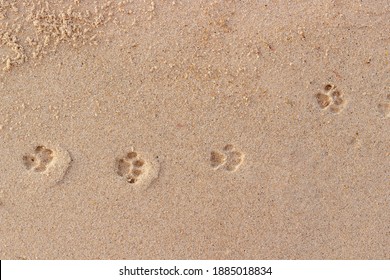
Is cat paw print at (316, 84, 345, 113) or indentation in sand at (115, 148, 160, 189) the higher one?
cat paw print at (316, 84, 345, 113)

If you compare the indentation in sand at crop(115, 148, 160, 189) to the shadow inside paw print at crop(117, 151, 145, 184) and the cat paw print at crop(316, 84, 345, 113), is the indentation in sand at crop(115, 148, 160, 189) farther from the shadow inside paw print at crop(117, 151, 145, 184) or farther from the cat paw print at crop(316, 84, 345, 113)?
the cat paw print at crop(316, 84, 345, 113)

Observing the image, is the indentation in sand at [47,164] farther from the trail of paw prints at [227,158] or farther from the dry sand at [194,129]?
the trail of paw prints at [227,158]

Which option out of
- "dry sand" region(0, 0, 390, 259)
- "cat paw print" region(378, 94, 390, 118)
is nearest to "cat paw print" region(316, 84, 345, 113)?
"dry sand" region(0, 0, 390, 259)

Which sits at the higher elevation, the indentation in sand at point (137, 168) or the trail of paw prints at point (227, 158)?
the trail of paw prints at point (227, 158)

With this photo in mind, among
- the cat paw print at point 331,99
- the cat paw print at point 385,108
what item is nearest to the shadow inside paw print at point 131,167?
the cat paw print at point 331,99

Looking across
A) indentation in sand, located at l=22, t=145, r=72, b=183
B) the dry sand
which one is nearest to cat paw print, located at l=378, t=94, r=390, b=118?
the dry sand

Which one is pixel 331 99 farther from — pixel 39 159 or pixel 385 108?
pixel 39 159

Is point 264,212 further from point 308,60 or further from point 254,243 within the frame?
point 308,60
